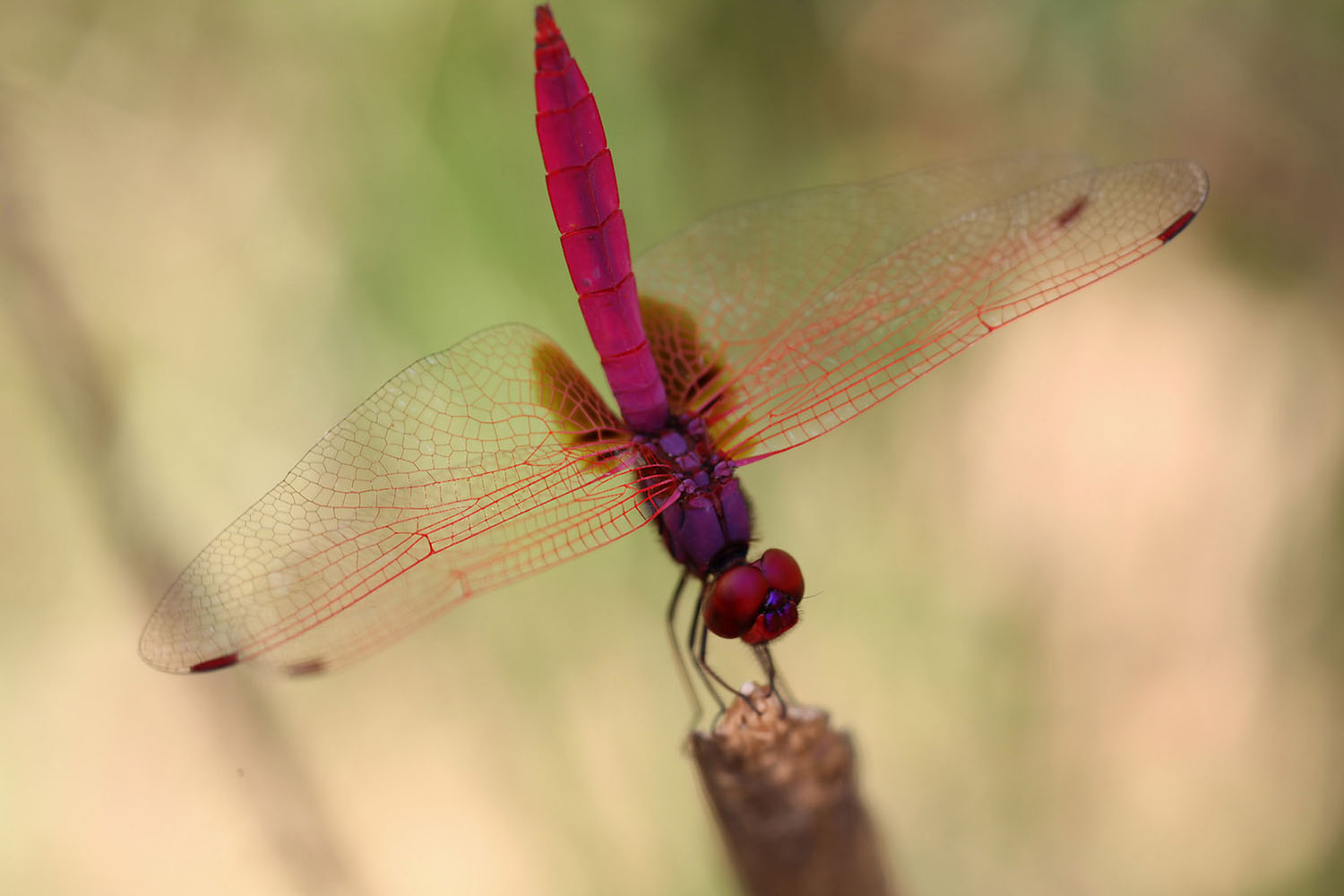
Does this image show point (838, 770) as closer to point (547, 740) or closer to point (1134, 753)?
point (547, 740)

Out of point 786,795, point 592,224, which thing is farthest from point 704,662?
point 592,224

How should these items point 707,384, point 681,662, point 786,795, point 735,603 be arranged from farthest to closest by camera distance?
point 681,662 → point 707,384 → point 735,603 → point 786,795

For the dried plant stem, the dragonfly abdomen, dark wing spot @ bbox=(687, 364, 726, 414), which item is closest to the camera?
the dried plant stem

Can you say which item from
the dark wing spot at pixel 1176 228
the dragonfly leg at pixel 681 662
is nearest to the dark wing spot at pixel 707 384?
the dragonfly leg at pixel 681 662

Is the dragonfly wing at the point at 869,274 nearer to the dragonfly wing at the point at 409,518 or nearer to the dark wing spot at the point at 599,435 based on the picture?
the dark wing spot at the point at 599,435

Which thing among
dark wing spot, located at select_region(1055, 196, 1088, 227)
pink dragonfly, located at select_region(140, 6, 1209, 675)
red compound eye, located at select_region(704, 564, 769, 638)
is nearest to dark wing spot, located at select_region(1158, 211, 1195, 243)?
pink dragonfly, located at select_region(140, 6, 1209, 675)

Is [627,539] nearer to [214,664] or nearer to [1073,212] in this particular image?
[214,664]

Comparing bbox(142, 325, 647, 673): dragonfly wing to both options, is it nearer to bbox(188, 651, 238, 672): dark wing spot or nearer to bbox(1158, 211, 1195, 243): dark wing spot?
bbox(188, 651, 238, 672): dark wing spot
